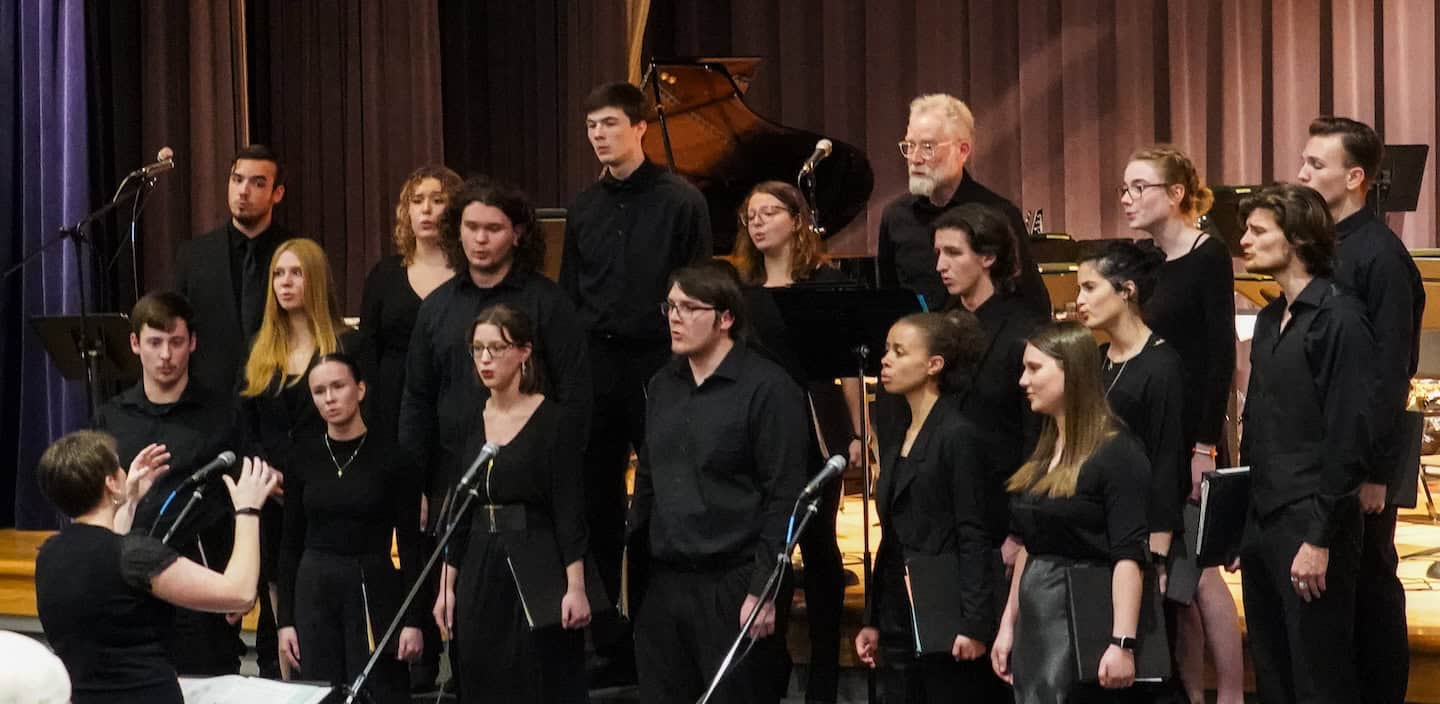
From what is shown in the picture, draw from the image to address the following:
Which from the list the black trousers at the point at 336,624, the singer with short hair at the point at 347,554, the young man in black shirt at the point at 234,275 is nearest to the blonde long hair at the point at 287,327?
the singer with short hair at the point at 347,554

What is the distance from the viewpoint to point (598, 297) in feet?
17.0

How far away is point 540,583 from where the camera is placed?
15.1ft

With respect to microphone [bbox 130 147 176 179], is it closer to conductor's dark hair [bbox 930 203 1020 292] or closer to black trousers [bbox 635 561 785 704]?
black trousers [bbox 635 561 785 704]

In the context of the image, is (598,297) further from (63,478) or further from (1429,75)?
(1429,75)

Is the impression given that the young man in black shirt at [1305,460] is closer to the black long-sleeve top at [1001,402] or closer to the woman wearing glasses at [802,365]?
the black long-sleeve top at [1001,402]

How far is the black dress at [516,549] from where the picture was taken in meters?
4.62

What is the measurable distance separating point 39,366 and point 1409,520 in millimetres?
5317

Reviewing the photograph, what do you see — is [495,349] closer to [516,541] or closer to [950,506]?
[516,541]

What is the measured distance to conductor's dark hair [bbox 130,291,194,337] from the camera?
5.03 meters

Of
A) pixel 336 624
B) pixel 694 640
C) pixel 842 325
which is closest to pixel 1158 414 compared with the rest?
pixel 842 325

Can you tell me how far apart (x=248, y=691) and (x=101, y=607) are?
1.18ft

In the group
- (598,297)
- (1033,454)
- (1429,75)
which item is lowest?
(1033,454)

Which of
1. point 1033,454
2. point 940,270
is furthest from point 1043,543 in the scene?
point 940,270

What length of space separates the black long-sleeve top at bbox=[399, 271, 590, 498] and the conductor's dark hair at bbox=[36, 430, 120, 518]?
1.10 meters
